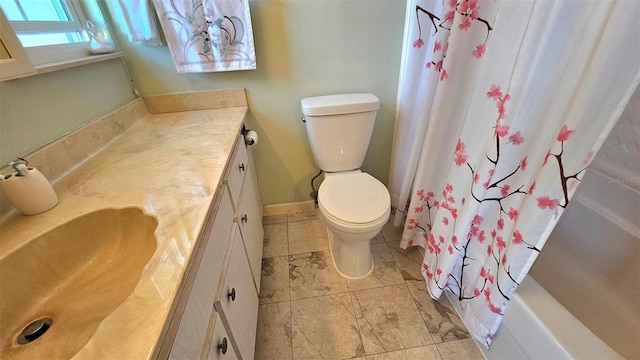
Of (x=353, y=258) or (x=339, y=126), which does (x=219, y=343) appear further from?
(x=339, y=126)

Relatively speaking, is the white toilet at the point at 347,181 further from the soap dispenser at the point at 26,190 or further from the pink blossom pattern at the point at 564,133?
the soap dispenser at the point at 26,190

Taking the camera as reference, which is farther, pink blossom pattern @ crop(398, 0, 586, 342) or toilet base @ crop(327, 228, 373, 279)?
toilet base @ crop(327, 228, 373, 279)

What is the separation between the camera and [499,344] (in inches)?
39.4

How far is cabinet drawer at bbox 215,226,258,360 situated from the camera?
2.48 feet

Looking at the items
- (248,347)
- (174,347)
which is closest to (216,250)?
(174,347)

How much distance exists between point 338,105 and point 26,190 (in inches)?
47.2

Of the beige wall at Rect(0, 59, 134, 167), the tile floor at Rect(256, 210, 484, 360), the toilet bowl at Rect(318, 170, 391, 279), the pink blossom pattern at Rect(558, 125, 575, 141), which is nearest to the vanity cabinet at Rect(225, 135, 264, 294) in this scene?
the tile floor at Rect(256, 210, 484, 360)

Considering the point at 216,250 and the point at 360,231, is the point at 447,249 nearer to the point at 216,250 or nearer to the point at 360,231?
the point at 360,231

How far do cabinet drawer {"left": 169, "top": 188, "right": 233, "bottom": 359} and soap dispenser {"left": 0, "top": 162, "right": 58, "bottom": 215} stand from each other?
441 mm

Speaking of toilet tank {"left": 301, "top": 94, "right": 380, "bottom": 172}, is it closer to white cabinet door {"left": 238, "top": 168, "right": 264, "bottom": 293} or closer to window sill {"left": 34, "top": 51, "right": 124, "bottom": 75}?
white cabinet door {"left": 238, "top": 168, "right": 264, "bottom": 293}

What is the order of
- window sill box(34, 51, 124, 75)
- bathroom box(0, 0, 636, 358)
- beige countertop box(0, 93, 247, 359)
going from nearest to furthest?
beige countertop box(0, 93, 247, 359), window sill box(34, 51, 124, 75), bathroom box(0, 0, 636, 358)

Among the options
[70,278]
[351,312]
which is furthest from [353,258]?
[70,278]

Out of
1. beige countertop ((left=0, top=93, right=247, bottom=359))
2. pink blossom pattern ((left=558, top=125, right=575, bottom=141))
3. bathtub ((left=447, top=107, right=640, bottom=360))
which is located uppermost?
pink blossom pattern ((left=558, top=125, right=575, bottom=141))

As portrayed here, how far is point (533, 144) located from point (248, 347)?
118 centimetres
